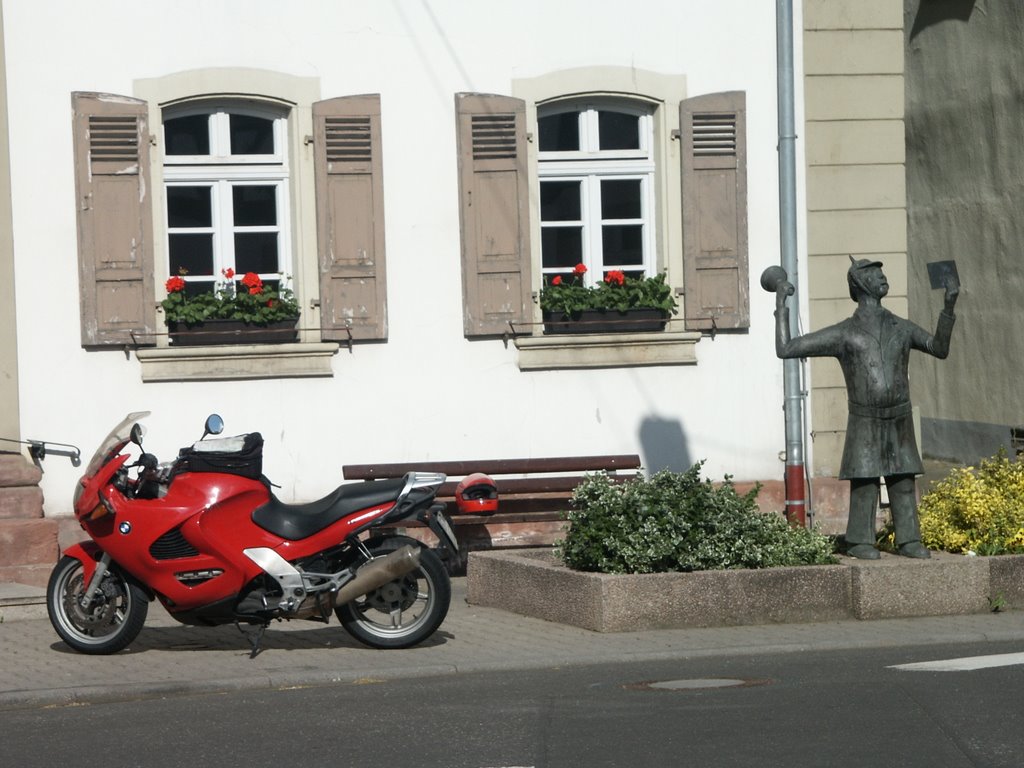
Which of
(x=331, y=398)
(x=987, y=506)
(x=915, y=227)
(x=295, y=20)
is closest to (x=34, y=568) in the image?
(x=331, y=398)

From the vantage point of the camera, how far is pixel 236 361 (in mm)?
12773

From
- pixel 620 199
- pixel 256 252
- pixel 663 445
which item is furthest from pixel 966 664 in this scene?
pixel 256 252

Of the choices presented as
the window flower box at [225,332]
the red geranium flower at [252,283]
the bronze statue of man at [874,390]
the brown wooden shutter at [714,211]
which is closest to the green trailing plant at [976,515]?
the bronze statue of man at [874,390]

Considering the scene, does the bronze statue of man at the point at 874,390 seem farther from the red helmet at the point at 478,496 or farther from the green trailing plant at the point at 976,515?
the red helmet at the point at 478,496

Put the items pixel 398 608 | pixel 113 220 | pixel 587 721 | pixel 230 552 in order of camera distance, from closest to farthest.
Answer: pixel 587 721
pixel 230 552
pixel 398 608
pixel 113 220

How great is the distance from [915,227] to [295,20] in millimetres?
9292

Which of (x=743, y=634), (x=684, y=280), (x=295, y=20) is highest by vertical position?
(x=295, y=20)

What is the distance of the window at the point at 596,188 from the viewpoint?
13.6 m

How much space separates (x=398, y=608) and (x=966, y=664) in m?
2.90

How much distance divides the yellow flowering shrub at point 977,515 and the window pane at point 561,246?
3.60 meters

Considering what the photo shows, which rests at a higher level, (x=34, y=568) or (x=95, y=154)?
(x=95, y=154)

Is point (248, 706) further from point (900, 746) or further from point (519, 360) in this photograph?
point (519, 360)

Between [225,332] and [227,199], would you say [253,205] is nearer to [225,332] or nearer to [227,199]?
[227,199]

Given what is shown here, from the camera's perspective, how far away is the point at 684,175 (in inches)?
531
